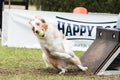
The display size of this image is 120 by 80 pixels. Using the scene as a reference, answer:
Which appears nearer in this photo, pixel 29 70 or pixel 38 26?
pixel 38 26

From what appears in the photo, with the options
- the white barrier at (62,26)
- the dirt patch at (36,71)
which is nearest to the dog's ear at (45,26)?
the dirt patch at (36,71)

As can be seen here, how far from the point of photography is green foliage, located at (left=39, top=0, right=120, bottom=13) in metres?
18.3

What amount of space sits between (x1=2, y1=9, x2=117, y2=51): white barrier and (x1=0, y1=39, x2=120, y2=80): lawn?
66.7 inches

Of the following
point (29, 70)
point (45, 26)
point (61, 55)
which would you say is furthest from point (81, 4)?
point (45, 26)

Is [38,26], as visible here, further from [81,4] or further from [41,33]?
[81,4]

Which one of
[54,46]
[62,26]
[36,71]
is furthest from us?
[62,26]

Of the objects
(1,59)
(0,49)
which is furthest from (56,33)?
(0,49)

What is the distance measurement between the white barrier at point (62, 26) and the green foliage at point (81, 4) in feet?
15.0

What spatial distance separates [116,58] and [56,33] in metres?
1.39

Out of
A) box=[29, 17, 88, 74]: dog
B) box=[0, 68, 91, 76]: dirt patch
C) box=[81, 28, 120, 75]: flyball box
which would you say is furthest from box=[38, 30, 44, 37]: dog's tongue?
box=[81, 28, 120, 75]: flyball box

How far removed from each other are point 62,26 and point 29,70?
14.5 ft

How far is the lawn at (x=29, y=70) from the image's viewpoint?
8.38 meters

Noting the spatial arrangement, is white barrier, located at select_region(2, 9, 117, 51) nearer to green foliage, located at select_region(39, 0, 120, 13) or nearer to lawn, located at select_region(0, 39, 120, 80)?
lawn, located at select_region(0, 39, 120, 80)

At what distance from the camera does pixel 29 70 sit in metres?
9.23
